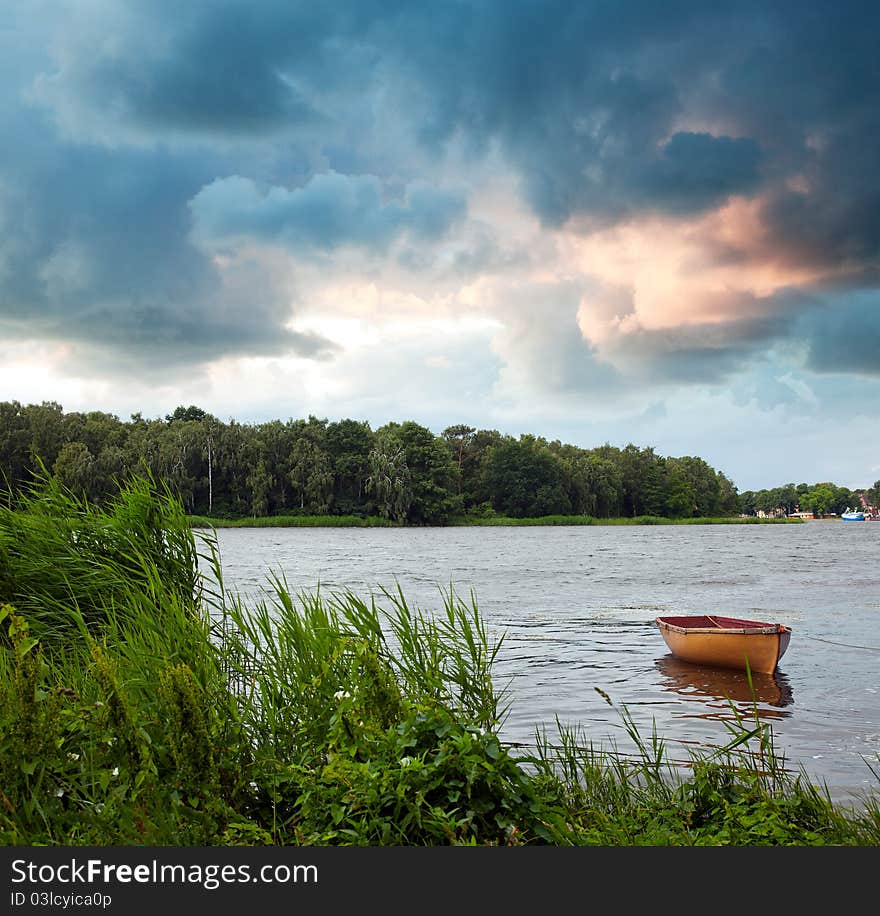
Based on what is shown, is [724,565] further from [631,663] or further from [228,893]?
[228,893]

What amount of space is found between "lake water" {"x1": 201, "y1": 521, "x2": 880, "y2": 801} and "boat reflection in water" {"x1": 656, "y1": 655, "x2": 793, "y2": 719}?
47 mm

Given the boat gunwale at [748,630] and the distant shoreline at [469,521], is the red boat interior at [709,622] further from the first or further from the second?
the distant shoreline at [469,521]

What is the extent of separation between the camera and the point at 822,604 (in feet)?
98.7

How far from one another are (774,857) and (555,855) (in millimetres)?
981

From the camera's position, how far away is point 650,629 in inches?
928

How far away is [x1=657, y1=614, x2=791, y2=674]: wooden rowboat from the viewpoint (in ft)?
54.9

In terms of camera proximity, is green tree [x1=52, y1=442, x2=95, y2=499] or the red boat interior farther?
green tree [x1=52, y1=442, x2=95, y2=499]

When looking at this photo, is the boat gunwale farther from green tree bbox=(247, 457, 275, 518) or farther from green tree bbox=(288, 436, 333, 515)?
green tree bbox=(288, 436, 333, 515)

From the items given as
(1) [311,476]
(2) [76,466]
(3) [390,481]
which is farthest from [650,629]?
(3) [390,481]

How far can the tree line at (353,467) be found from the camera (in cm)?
8794

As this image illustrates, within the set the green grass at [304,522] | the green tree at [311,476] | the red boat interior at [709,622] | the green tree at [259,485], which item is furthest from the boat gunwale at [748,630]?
the green tree at [311,476]

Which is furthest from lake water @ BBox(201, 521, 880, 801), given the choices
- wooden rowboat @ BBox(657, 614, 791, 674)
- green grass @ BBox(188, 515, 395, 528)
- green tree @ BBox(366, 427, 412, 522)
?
green tree @ BBox(366, 427, 412, 522)

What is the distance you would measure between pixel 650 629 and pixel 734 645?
22.2 ft

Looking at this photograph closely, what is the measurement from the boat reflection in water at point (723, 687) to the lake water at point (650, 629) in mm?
47
